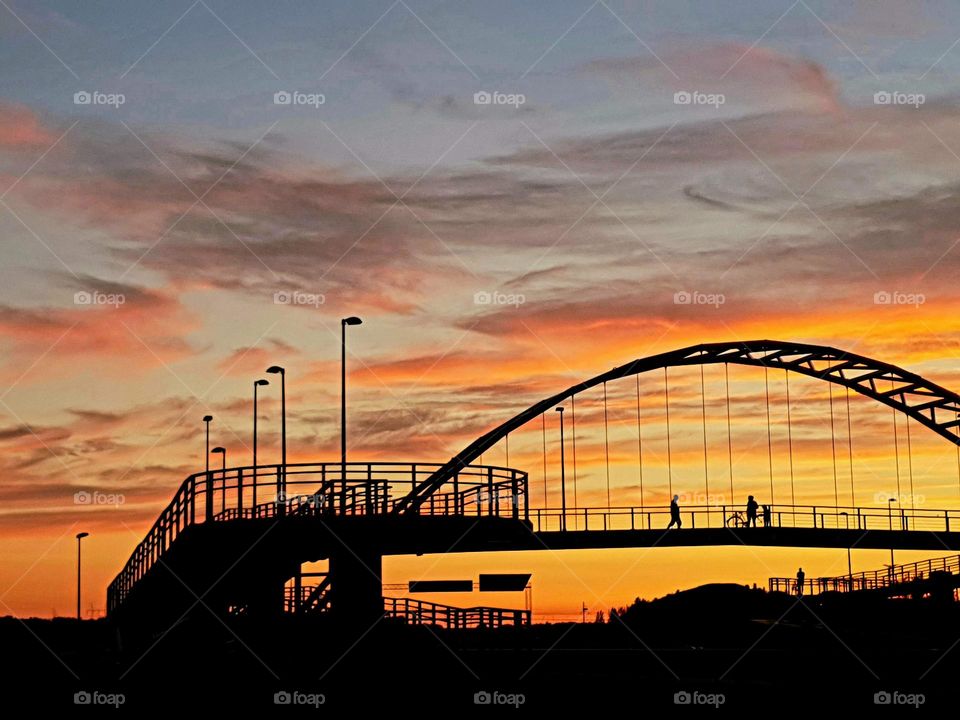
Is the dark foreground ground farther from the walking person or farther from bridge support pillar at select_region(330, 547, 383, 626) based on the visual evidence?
the walking person

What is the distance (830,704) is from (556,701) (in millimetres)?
5898

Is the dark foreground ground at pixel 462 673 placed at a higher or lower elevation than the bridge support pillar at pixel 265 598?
lower

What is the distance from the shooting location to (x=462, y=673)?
35062mm

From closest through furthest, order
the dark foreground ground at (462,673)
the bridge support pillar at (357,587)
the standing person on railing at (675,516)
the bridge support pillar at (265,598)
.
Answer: the dark foreground ground at (462,673)
the bridge support pillar at (265,598)
the bridge support pillar at (357,587)
the standing person on railing at (675,516)

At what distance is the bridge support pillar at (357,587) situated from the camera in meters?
38.2

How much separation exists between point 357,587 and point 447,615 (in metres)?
9.98


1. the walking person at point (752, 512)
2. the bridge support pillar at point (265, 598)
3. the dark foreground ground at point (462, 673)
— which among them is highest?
the walking person at point (752, 512)

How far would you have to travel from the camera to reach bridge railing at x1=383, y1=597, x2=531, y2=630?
47156 millimetres

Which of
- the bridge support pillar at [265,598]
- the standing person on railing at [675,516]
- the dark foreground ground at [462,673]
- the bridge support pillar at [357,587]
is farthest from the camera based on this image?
the standing person on railing at [675,516]

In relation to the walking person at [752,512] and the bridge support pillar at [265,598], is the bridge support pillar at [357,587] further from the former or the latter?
the walking person at [752,512]

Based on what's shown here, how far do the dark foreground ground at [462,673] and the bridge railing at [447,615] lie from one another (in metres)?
1.13

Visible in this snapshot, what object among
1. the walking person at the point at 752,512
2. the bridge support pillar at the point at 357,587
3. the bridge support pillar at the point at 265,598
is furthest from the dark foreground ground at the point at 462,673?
the walking person at the point at 752,512

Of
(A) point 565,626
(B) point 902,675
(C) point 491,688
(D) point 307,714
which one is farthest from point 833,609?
(D) point 307,714

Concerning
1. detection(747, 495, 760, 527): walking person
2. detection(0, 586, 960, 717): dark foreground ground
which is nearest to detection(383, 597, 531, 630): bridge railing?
detection(0, 586, 960, 717): dark foreground ground
